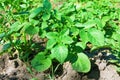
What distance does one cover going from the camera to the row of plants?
224 cm

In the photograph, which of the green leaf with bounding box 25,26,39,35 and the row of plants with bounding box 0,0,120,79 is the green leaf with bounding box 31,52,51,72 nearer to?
the row of plants with bounding box 0,0,120,79

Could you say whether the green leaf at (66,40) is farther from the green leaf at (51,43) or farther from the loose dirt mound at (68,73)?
the loose dirt mound at (68,73)

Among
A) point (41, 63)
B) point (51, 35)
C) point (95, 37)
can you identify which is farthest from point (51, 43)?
point (95, 37)

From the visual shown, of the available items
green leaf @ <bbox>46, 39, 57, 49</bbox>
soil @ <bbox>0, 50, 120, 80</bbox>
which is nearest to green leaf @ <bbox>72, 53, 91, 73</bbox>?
soil @ <bbox>0, 50, 120, 80</bbox>

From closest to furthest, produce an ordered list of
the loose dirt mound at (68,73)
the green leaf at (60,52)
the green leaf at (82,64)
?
the green leaf at (60,52), the green leaf at (82,64), the loose dirt mound at (68,73)

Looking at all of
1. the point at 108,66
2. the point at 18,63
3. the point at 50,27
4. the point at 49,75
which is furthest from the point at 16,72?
the point at 108,66

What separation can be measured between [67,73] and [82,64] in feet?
0.59

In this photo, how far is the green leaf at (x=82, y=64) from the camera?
229 cm

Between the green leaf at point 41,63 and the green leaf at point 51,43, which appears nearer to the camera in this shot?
the green leaf at point 51,43

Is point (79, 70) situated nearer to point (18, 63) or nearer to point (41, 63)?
point (41, 63)

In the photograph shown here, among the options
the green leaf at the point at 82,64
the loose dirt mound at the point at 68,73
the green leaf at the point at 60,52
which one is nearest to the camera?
the green leaf at the point at 60,52

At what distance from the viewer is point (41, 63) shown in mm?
2328

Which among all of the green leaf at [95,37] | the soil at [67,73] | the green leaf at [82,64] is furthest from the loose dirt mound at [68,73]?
the green leaf at [95,37]

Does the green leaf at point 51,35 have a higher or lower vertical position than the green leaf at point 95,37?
higher
